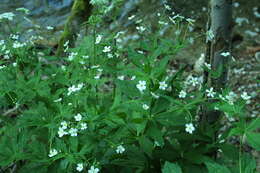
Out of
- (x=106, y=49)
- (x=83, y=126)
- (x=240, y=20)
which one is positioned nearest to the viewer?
(x=83, y=126)

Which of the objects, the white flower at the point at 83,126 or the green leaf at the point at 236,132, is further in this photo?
the white flower at the point at 83,126

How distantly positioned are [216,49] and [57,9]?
5831 millimetres

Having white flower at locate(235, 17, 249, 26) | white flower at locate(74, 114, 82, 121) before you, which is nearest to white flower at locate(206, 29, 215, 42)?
white flower at locate(74, 114, 82, 121)

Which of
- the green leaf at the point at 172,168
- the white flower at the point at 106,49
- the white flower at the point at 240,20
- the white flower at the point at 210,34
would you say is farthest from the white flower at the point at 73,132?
the white flower at the point at 240,20

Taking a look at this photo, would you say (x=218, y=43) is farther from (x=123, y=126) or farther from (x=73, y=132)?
(x=73, y=132)

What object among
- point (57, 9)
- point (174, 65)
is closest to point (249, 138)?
point (174, 65)

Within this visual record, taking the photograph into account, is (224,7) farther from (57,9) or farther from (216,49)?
(57,9)

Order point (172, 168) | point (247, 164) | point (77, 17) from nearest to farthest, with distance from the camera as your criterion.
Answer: point (172, 168)
point (247, 164)
point (77, 17)

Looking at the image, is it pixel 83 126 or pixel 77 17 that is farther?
pixel 77 17

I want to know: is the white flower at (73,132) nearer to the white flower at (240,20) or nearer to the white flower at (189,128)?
the white flower at (189,128)

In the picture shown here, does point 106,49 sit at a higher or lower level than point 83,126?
higher

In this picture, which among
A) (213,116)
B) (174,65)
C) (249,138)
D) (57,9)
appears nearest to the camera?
(249,138)

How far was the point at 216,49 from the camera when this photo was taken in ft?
7.66

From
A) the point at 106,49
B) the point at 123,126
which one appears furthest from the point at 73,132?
the point at 106,49
